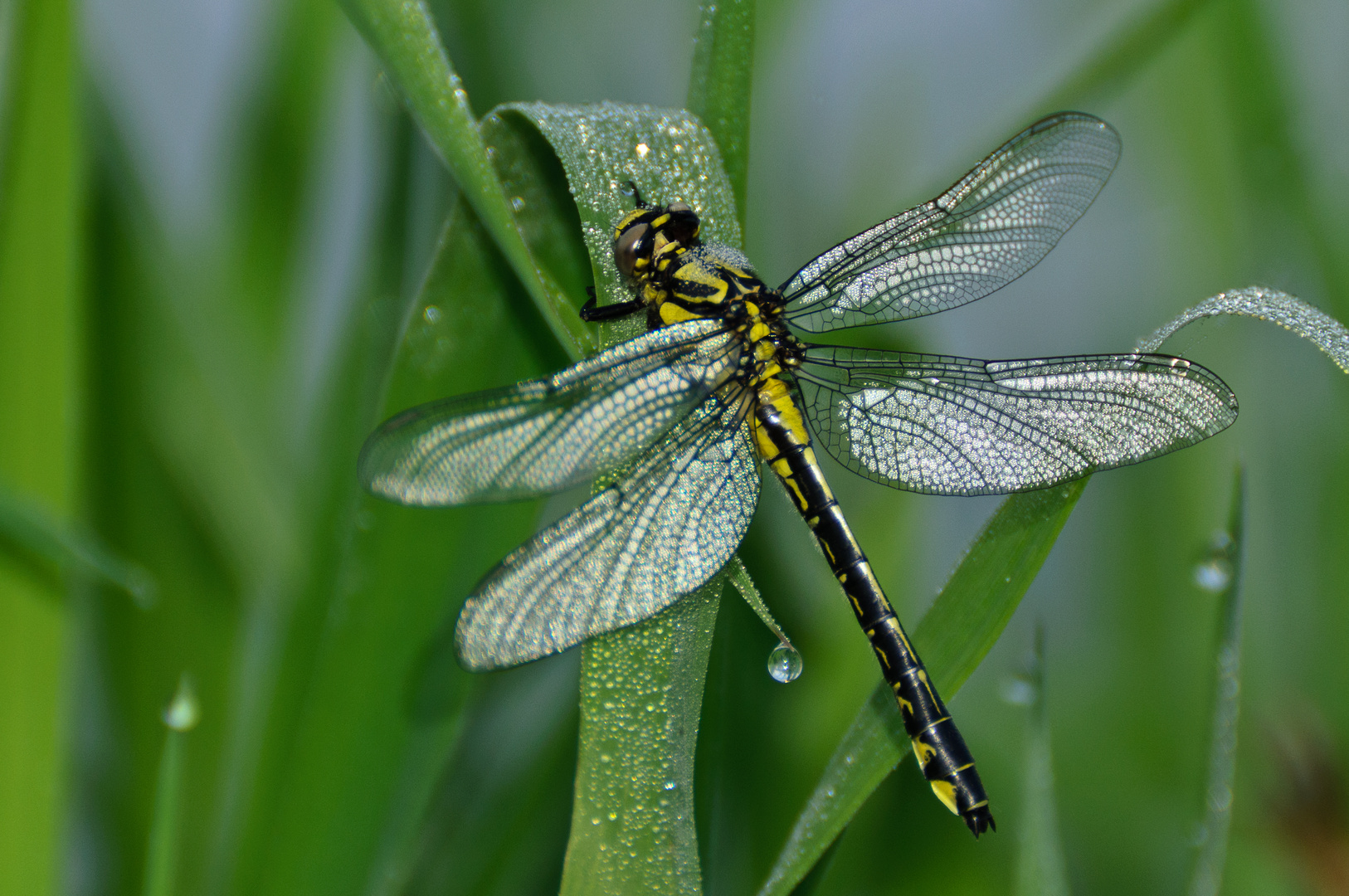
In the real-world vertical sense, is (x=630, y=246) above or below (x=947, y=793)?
above

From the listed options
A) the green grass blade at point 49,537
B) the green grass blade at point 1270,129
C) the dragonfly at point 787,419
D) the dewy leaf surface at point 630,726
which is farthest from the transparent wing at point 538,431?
the green grass blade at point 1270,129

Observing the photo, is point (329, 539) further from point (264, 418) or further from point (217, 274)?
point (217, 274)

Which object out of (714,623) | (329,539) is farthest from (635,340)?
(329,539)

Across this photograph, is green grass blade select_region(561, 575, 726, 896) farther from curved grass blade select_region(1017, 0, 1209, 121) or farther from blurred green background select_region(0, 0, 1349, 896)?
curved grass blade select_region(1017, 0, 1209, 121)

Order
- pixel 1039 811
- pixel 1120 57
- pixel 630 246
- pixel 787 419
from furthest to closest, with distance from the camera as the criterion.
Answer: pixel 1120 57 → pixel 787 419 → pixel 630 246 → pixel 1039 811

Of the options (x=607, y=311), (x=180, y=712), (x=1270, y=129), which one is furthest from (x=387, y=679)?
(x=1270, y=129)

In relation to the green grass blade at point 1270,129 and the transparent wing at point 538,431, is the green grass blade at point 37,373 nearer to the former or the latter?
the transparent wing at point 538,431

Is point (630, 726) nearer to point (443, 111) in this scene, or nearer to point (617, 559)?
point (617, 559)
